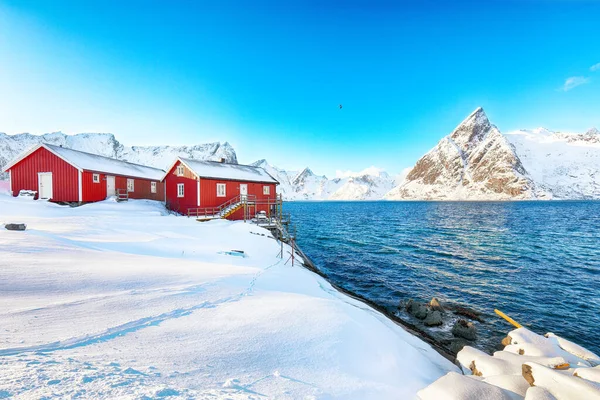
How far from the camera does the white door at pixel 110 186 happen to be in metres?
27.8

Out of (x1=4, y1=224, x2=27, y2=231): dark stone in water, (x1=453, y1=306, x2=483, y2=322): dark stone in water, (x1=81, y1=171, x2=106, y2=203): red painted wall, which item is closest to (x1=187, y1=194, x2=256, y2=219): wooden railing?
(x1=81, y1=171, x2=106, y2=203): red painted wall

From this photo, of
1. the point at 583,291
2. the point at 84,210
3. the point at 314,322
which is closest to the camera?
the point at 314,322

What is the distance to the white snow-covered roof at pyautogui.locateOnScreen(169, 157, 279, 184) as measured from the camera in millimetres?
28016

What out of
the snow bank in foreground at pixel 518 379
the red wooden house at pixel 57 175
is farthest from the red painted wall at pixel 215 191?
the snow bank in foreground at pixel 518 379

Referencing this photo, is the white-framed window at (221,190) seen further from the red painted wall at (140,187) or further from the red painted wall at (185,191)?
the red painted wall at (140,187)

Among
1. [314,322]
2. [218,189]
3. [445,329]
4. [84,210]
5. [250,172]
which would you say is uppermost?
[250,172]

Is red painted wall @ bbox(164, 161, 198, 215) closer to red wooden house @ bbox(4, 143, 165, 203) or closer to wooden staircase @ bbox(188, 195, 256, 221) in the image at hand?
wooden staircase @ bbox(188, 195, 256, 221)

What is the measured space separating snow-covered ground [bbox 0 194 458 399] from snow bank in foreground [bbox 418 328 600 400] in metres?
0.60

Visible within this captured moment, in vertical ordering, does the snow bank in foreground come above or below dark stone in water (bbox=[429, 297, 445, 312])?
above

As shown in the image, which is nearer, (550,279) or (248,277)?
(248,277)

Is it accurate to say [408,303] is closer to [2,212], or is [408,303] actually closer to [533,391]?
[533,391]

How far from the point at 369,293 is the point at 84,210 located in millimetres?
25285

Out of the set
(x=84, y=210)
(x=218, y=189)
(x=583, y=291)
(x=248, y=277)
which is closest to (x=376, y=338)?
(x=248, y=277)

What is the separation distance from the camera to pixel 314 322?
6.03m
